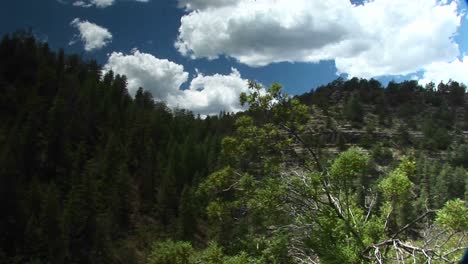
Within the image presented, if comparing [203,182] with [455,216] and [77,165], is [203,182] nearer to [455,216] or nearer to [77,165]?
[455,216]

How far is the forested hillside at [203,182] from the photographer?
1295 centimetres

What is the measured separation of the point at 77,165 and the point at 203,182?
7572cm

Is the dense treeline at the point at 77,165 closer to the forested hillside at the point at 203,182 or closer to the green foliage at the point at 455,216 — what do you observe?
the forested hillside at the point at 203,182

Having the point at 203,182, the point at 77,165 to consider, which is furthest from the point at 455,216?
the point at 77,165

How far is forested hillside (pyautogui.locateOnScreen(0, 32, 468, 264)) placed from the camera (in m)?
13.0

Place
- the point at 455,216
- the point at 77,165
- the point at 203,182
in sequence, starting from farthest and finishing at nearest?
the point at 77,165, the point at 203,182, the point at 455,216

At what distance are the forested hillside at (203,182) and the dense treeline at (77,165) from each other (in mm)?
273

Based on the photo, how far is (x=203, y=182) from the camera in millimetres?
15500

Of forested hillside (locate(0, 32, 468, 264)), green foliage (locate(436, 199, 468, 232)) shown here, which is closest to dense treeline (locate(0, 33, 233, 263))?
forested hillside (locate(0, 32, 468, 264))

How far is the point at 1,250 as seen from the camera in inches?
2445

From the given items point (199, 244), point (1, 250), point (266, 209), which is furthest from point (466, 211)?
point (199, 244)

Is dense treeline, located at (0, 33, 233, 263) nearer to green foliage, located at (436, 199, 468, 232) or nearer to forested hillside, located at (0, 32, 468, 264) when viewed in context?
forested hillside, located at (0, 32, 468, 264)

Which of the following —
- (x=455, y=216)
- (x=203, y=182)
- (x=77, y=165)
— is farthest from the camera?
(x=77, y=165)

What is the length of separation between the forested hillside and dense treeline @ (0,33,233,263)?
A: 27cm
